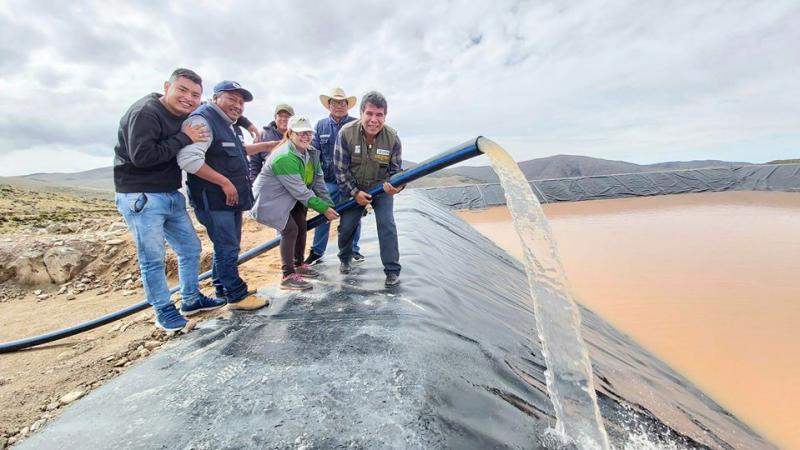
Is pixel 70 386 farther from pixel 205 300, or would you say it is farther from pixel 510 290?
pixel 510 290

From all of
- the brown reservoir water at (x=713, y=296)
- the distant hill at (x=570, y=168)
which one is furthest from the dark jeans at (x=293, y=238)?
the distant hill at (x=570, y=168)

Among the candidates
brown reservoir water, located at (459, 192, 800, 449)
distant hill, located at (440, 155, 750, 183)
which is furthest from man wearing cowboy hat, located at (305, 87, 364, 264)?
distant hill, located at (440, 155, 750, 183)

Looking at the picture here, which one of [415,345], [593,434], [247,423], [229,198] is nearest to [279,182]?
[229,198]

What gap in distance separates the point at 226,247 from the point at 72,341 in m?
1.99

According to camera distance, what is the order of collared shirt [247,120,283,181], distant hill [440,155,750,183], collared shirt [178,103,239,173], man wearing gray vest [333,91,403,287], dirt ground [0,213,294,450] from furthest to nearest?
distant hill [440,155,750,183]
collared shirt [247,120,283,181]
man wearing gray vest [333,91,403,287]
collared shirt [178,103,239,173]
dirt ground [0,213,294,450]

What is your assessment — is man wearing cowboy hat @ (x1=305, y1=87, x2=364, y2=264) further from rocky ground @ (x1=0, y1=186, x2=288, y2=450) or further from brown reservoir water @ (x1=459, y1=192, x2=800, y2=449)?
brown reservoir water @ (x1=459, y1=192, x2=800, y2=449)

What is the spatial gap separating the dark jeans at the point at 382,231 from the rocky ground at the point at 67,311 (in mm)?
1075

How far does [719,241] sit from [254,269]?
9.86m

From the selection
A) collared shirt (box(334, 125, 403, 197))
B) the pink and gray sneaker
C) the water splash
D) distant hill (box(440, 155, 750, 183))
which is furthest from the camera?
distant hill (box(440, 155, 750, 183))

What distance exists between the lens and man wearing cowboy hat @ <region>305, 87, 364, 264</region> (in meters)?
3.66

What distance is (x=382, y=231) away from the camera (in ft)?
9.09

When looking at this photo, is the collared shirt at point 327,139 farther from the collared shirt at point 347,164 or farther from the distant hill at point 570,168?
the distant hill at point 570,168

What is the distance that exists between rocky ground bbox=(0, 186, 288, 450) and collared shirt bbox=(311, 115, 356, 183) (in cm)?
125

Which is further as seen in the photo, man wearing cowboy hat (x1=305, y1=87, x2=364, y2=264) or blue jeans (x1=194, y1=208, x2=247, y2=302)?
man wearing cowboy hat (x1=305, y1=87, x2=364, y2=264)
